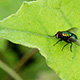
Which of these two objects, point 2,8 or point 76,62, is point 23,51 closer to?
point 2,8

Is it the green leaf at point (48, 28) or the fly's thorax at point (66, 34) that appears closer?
the green leaf at point (48, 28)

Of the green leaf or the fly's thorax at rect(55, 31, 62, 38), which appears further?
the fly's thorax at rect(55, 31, 62, 38)

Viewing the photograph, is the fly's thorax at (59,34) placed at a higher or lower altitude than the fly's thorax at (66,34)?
higher

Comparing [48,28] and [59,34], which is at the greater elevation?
[48,28]

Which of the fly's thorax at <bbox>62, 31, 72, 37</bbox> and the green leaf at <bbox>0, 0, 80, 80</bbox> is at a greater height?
the green leaf at <bbox>0, 0, 80, 80</bbox>

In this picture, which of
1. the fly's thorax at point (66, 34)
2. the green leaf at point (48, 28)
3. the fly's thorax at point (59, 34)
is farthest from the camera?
the fly's thorax at point (66, 34)

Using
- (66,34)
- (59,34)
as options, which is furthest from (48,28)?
(66,34)

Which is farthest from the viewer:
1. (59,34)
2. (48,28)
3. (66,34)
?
(66,34)

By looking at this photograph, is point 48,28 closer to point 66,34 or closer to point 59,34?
point 59,34
